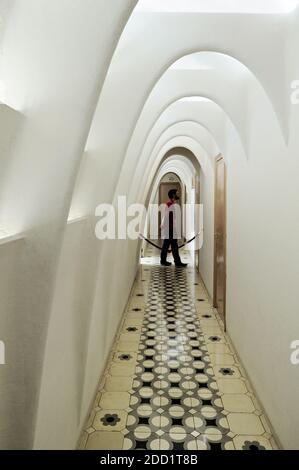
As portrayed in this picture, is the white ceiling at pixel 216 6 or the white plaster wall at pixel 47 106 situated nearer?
the white plaster wall at pixel 47 106

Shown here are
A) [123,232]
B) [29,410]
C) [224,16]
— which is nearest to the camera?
[29,410]

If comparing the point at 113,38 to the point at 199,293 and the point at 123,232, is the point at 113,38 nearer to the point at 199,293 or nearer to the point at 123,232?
the point at 123,232

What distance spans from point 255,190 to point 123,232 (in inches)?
62.1

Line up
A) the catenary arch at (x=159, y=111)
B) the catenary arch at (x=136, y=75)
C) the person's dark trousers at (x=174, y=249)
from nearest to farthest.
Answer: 1. the catenary arch at (x=136, y=75)
2. the catenary arch at (x=159, y=111)
3. the person's dark trousers at (x=174, y=249)

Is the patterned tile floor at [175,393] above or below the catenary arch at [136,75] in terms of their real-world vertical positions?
below

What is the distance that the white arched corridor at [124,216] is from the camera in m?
1.27

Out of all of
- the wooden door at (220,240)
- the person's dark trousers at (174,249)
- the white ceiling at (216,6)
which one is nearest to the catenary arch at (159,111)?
the white ceiling at (216,6)

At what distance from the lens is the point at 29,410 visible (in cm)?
142

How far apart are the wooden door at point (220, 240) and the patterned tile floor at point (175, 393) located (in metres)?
0.32

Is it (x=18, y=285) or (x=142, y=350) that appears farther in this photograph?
(x=142, y=350)

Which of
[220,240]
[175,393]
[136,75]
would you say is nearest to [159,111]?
[136,75]

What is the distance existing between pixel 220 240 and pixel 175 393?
9.00 feet

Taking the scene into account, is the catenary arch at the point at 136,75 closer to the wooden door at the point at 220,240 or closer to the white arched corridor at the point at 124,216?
the white arched corridor at the point at 124,216
